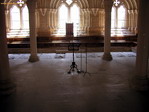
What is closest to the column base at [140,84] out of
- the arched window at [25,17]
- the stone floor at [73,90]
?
the stone floor at [73,90]

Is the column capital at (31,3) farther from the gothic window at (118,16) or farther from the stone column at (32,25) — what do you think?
the gothic window at (118,16)

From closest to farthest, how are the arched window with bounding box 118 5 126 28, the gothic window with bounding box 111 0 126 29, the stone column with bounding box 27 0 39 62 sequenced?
1. the stone column with bounding box 27 0 39 62
2. the gothic window with bounding box 111 0 126 29
3. the arched window with bounding box 118 5 126 28

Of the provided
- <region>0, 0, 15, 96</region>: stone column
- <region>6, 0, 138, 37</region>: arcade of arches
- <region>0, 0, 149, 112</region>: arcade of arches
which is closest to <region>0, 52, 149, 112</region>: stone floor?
<region>0, 0, 149, 112</region>: arcade of arches

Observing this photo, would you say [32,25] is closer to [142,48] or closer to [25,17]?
[142,48]

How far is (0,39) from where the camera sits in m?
6.92

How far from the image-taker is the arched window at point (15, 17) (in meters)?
18.7

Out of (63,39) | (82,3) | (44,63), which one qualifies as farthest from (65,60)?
(82,3)

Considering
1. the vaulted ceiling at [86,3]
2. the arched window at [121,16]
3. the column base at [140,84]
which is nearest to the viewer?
the column base at [140,84]

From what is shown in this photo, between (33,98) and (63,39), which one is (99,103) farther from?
(63,39)

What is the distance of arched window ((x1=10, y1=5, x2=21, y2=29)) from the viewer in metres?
18.7

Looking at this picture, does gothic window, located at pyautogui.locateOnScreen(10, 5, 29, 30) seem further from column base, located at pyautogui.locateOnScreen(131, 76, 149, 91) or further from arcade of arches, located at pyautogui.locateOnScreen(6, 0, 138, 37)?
column base, located at pyautogui.locateOnScreen(131, 76, 149, 91)

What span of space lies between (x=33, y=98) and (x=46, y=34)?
11.9 metres

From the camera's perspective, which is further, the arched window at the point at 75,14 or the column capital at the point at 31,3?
the arched window at the point at 75,14

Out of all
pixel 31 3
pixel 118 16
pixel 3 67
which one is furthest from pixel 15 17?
pixel 3 67
